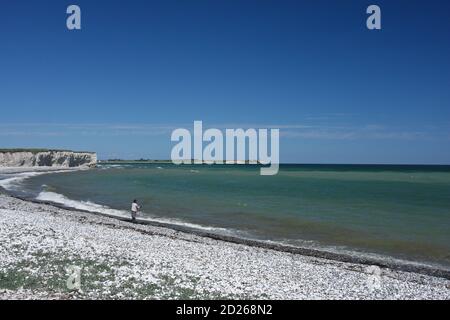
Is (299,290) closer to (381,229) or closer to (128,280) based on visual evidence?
(128,280)

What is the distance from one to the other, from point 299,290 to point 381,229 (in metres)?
17.7

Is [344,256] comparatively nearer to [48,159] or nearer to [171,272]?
[171,272]

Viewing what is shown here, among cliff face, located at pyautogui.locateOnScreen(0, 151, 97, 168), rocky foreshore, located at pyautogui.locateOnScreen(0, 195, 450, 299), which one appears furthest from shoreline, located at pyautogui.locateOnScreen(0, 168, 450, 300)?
cliff face, located at pyautogui.locateOnScreen(0, 151, 97, 168)

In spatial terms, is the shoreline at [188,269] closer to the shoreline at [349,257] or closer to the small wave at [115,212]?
the shoreline at [349,257]

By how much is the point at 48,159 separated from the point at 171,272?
15294 centimetres

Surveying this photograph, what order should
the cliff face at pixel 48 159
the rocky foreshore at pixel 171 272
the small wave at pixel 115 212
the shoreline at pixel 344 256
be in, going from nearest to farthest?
the rocky foreshore at pixel 171 272 < the shoreline at pixel 344 256 < the small wave at pixel 115 212 < the cliff face at pixel 48 159

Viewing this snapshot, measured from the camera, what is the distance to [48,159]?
15362 cm

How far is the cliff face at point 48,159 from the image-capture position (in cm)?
13200

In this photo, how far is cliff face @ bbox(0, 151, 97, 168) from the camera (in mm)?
132000

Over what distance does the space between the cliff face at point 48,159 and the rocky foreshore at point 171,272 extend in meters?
124

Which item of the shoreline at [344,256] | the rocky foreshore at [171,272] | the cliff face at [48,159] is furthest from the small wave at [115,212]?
the cliff face at [48,159]

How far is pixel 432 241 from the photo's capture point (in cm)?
2494

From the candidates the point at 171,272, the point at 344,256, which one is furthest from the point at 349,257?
the point at 171,272

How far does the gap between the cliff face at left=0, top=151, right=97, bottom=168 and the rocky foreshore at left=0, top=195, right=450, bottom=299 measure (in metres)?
124
